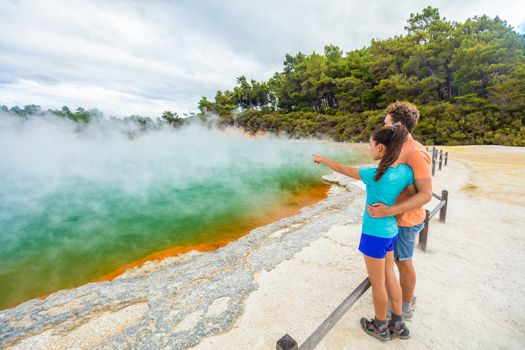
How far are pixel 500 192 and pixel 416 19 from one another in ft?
95.8

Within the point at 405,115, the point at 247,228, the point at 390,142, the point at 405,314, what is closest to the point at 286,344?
the point at 390,142

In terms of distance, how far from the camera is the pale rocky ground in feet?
7.22

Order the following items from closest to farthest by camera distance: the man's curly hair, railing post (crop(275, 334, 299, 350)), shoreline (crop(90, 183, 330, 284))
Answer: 1. railing post (crop(275, 334, 299, 350))
2. the man's curly hair
3. shoreline (crop(90, 183, 330, 284))

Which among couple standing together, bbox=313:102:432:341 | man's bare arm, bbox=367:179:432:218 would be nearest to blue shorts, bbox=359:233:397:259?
couple standing together, bbox=313:102:432:341

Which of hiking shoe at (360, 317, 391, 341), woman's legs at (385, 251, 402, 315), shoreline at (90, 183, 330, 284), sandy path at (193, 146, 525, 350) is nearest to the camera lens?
woman's legs at (385, 251, 402, 315)

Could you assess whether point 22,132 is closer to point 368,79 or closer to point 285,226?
point 285,226

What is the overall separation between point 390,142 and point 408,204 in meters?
0.41

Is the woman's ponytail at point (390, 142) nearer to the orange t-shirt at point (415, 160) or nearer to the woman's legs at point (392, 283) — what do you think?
the orange t-shirt at point (415, 160)

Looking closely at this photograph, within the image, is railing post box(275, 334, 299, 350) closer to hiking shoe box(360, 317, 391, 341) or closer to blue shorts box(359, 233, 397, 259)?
blue shorts box(359, 233, 397, 259)

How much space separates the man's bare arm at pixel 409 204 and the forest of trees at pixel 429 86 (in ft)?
61.0

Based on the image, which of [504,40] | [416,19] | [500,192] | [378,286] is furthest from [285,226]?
[416,19]

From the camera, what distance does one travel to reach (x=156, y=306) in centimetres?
277

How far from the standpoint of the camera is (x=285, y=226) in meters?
5.05

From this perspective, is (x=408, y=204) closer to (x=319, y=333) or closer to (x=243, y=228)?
(x=319, y=333)
